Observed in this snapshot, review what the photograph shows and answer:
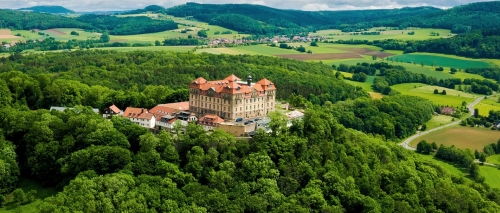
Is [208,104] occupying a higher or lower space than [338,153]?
higher

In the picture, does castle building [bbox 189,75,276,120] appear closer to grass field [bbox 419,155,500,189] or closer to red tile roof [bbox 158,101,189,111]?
red tile roof [bbox 158,101,189,111]

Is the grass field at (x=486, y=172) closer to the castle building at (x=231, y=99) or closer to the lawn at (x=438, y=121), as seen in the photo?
the lawn at (x=438, y=121)

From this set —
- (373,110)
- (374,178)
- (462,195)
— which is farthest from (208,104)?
(373,110)

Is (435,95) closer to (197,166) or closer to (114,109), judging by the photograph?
(114,109)

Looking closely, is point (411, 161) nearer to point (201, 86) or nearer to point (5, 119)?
point (201, 86)

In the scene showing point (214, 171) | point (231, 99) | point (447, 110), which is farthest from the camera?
point (447, 110)

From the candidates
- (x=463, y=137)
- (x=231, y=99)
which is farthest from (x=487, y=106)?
(x=231, y=99)

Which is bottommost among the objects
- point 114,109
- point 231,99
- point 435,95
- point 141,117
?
point 435,95
